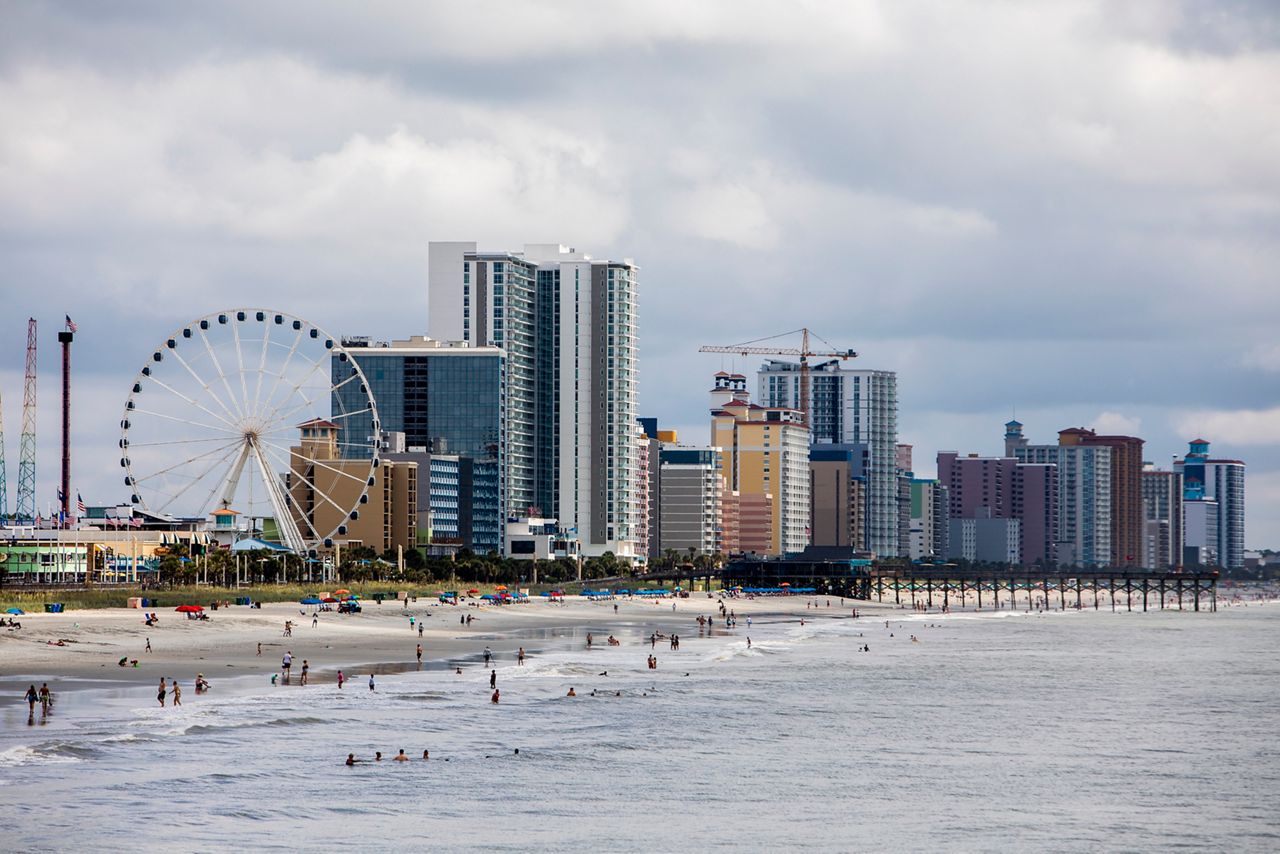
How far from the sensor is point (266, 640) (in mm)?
116188

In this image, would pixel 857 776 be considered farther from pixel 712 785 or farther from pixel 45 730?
pixel 45 730

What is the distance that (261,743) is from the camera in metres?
65.2

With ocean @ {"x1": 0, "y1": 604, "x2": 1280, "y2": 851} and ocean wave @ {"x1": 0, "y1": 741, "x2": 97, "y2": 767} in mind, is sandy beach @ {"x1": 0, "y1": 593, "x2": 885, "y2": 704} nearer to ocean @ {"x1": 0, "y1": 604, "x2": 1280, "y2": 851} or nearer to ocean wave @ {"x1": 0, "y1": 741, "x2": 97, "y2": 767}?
ocean @ {"x1": 0, "y1": 604, "x2": 1280, "y2": 851}

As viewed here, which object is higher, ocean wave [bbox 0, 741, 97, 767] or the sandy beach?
ocean wave [bbox 0, 741, 97, 767]

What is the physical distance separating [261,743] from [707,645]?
242 ft

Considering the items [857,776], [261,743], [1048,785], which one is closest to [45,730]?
[261,743]

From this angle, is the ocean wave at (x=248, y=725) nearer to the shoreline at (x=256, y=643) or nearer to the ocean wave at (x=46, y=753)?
the ocean wave at (x=46, y=753)

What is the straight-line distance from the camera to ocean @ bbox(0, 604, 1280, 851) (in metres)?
51.0

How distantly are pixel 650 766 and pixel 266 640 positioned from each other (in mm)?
58345

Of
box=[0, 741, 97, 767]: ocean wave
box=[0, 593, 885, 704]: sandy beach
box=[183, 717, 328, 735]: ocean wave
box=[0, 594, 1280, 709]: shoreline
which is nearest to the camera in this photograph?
box=[0, 741, 97, 767]: ocean wave

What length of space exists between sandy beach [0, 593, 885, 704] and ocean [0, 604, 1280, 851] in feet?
20.6

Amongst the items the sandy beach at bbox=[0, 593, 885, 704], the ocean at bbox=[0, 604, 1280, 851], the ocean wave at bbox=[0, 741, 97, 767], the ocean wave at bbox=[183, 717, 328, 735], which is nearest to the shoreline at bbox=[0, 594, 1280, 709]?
the sandy beach at bbox=[0, 593, 885, 704]

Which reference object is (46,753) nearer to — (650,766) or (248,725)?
(248,725)

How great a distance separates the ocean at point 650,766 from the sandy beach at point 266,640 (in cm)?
628
